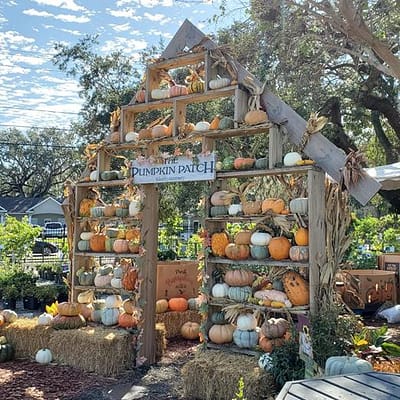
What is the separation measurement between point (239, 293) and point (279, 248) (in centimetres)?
62

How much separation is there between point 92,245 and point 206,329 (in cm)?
201

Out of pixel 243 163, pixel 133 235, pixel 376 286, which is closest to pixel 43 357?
pixel 133 235

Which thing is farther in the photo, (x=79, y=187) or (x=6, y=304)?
(x=6, y=304)

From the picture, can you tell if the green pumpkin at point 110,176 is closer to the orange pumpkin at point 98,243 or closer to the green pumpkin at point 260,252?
the orange pumpkin at point 98,243

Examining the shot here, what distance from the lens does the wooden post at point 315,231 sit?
165 inches

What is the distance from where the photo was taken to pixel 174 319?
274 inches

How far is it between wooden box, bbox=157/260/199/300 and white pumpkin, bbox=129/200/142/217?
1757mm

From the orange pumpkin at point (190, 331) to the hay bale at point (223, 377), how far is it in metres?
2.16

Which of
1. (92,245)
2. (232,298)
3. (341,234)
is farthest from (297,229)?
(92,245)

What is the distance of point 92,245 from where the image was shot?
20.1ft

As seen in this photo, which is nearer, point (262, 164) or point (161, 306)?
point (262, 164)

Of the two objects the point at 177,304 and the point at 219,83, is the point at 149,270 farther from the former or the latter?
the point at 219,83

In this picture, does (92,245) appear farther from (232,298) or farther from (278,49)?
(278,49)

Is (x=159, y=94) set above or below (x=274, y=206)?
above
